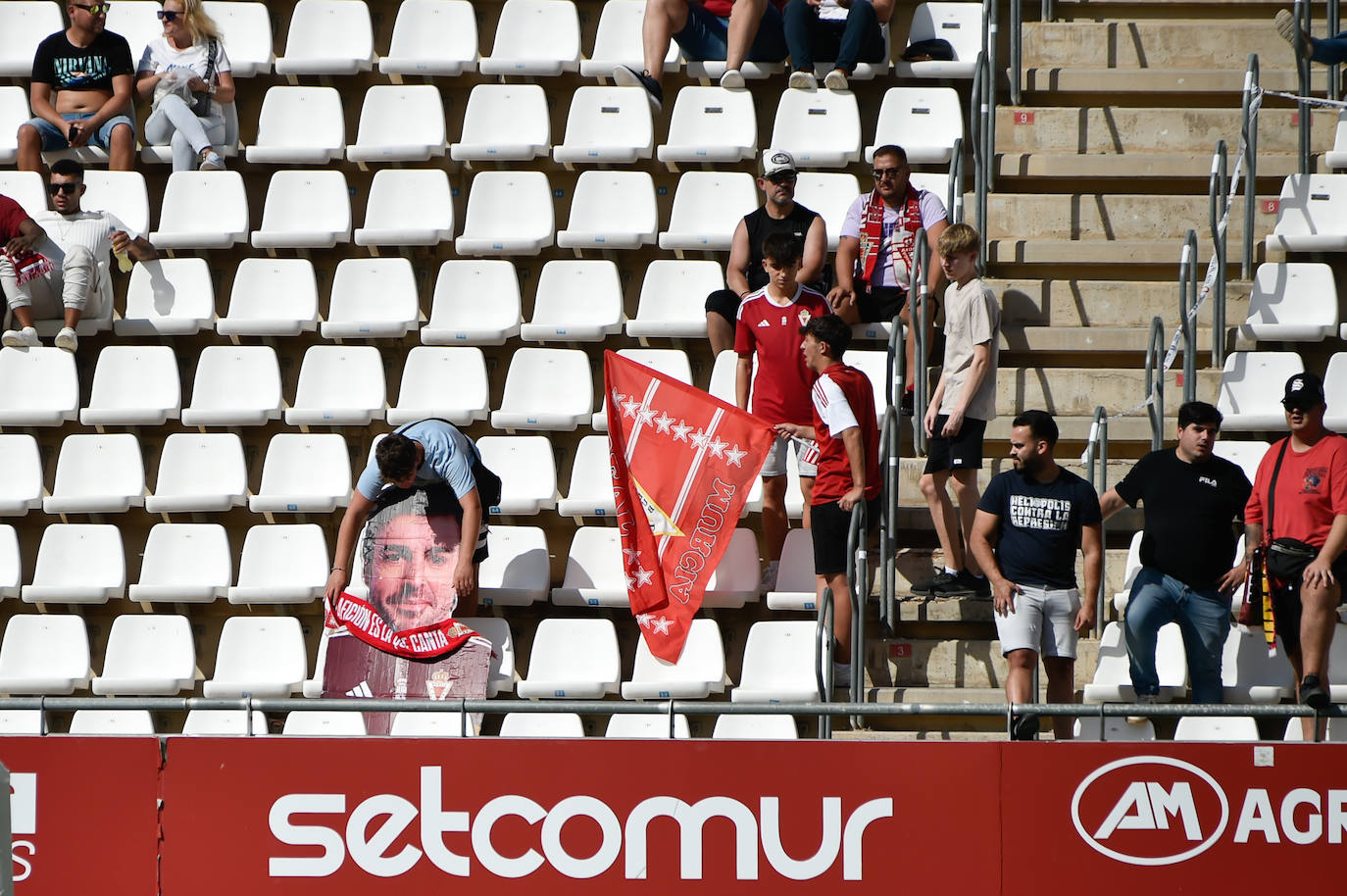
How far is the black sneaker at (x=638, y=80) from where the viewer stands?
32.0ft

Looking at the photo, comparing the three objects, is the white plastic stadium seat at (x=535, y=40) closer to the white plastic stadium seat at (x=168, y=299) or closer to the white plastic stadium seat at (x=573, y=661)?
the white plastic stadium seat at (x=168, y=299)

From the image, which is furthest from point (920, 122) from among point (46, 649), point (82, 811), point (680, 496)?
point (82, 811)

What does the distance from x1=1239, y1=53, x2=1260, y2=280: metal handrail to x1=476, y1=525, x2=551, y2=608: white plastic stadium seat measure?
3943mm

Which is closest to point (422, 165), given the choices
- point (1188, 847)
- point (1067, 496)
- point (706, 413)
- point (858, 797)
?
point (706, 413)

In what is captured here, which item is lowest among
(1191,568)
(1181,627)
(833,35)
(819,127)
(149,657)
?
(149,657)

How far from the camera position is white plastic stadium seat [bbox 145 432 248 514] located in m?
8.64

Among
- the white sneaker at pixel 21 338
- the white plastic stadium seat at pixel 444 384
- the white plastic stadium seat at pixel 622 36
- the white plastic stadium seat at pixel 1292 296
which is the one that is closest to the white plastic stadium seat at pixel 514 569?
the white plastic stadium seat at pixel 444 384

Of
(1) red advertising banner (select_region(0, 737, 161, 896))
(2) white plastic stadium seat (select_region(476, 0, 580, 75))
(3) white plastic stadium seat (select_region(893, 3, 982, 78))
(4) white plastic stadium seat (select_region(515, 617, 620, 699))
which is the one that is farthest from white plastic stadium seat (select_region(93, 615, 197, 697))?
(3) white plastic stadium seat (select_region(893, 3, 982, 78))

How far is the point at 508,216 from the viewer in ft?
30.9

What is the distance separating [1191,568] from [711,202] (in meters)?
3.64

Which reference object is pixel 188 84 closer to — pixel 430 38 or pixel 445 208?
pixel 430 38

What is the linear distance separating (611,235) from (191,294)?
233cm

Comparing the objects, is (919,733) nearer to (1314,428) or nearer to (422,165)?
(1314,428)

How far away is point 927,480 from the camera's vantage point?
296 inches
